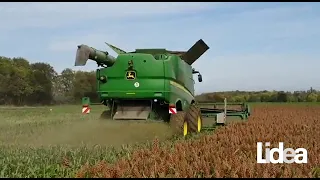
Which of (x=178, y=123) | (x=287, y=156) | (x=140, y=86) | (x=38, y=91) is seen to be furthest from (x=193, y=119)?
(x=38, y=91)

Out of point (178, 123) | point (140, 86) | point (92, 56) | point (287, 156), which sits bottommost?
point (287, 156)

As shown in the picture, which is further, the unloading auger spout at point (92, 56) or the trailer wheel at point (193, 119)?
the trailer wheel at point (193, 119)

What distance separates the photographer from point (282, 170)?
583 cm

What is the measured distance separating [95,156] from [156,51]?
5660 millimetres

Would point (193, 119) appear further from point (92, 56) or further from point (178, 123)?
point (92, 56)

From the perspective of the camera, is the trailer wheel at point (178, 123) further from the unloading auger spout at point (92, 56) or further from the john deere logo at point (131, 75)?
the unloading auger spout at point (92, 56)

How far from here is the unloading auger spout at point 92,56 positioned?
10.4 metres

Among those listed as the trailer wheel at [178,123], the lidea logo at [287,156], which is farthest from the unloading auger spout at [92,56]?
the lidea logo at [287,156]

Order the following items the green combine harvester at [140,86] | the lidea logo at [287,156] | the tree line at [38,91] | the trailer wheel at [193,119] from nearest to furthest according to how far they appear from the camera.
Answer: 1. the lidea logo at [287,156]
2. the green combine harvester at [140,86]
3. the trailer wheel at [193,119]
4. the tree line at [38,91]

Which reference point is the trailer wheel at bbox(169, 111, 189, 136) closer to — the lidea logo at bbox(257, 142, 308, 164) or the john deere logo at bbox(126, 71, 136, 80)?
the john deere logo at bbox(126, 71, 136, 80)

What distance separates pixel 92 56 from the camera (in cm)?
1082

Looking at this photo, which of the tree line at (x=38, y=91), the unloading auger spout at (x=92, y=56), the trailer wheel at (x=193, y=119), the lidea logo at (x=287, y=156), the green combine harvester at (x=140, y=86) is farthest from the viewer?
the tree line at (x=38, y=91)

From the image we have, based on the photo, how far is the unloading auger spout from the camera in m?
10.4

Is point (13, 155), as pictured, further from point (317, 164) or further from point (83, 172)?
point (317, 164)
